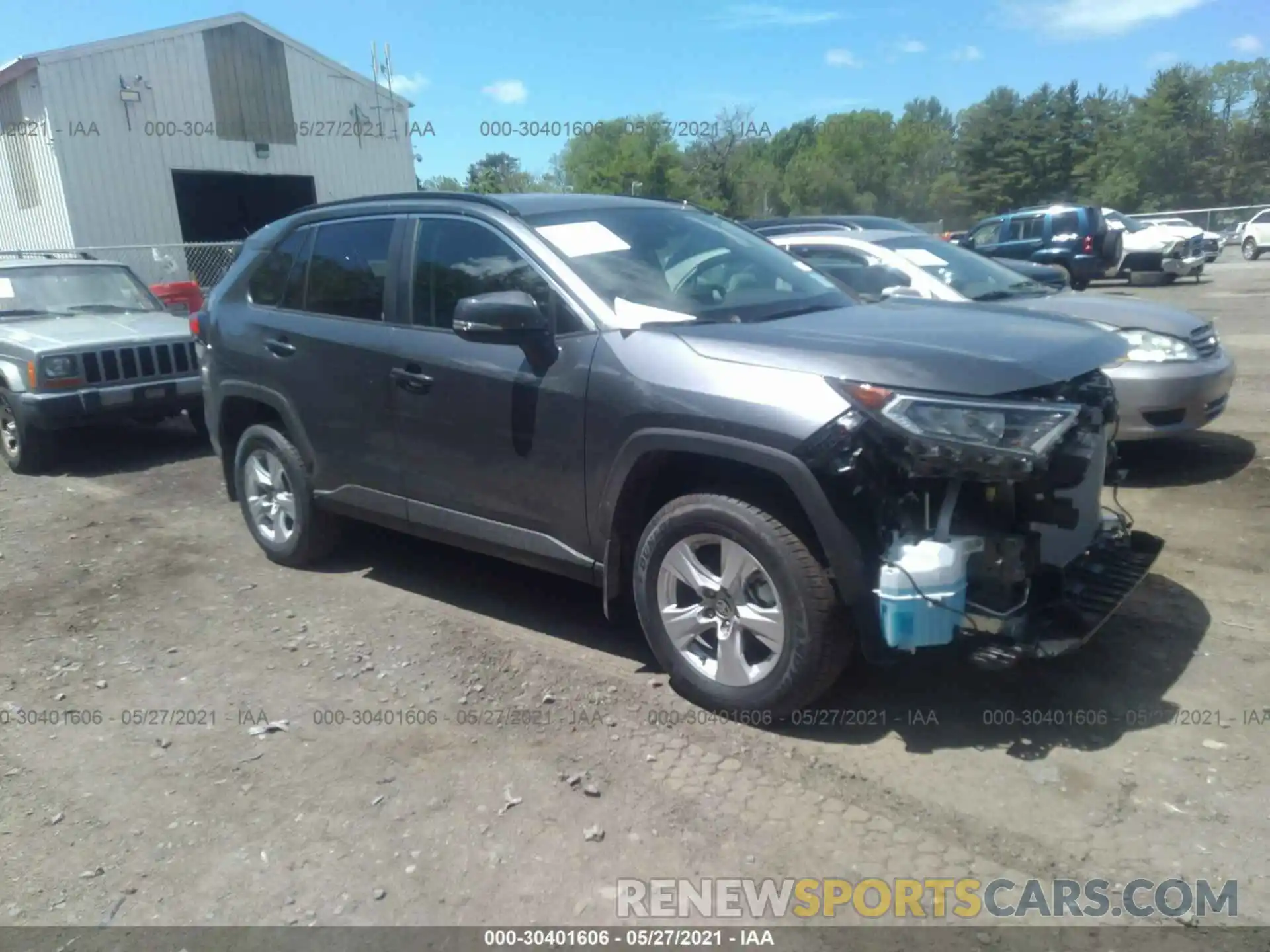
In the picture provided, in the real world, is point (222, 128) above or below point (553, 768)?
above

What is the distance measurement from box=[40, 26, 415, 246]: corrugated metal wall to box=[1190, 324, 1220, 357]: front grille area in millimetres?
16611

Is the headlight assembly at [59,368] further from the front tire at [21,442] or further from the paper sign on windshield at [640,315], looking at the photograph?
the paper sign on windshield at [640,315]

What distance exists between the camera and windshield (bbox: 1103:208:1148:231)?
84.0 ft

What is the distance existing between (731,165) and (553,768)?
50.4 metres

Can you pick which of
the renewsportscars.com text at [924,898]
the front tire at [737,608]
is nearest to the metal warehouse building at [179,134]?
the front tire at [737,608]

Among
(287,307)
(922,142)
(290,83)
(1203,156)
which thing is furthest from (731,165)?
(287,307)

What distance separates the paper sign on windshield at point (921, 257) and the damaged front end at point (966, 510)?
3.92 metres

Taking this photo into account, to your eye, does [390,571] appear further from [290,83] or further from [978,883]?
[290,83]

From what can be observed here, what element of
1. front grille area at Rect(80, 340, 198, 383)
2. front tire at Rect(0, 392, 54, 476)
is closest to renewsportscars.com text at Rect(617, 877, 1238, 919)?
front grille area at Rect(80, 340, 198, 383)

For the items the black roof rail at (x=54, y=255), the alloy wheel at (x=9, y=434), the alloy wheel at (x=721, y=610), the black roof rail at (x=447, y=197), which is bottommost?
the alloy wheel at (x=9, y=434)

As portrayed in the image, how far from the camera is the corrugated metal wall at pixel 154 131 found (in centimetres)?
1936

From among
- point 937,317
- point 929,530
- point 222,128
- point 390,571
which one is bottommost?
point 390,571

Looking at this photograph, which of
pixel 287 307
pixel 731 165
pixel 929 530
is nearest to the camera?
pixel 929 530

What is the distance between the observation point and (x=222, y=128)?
71.1 ft
